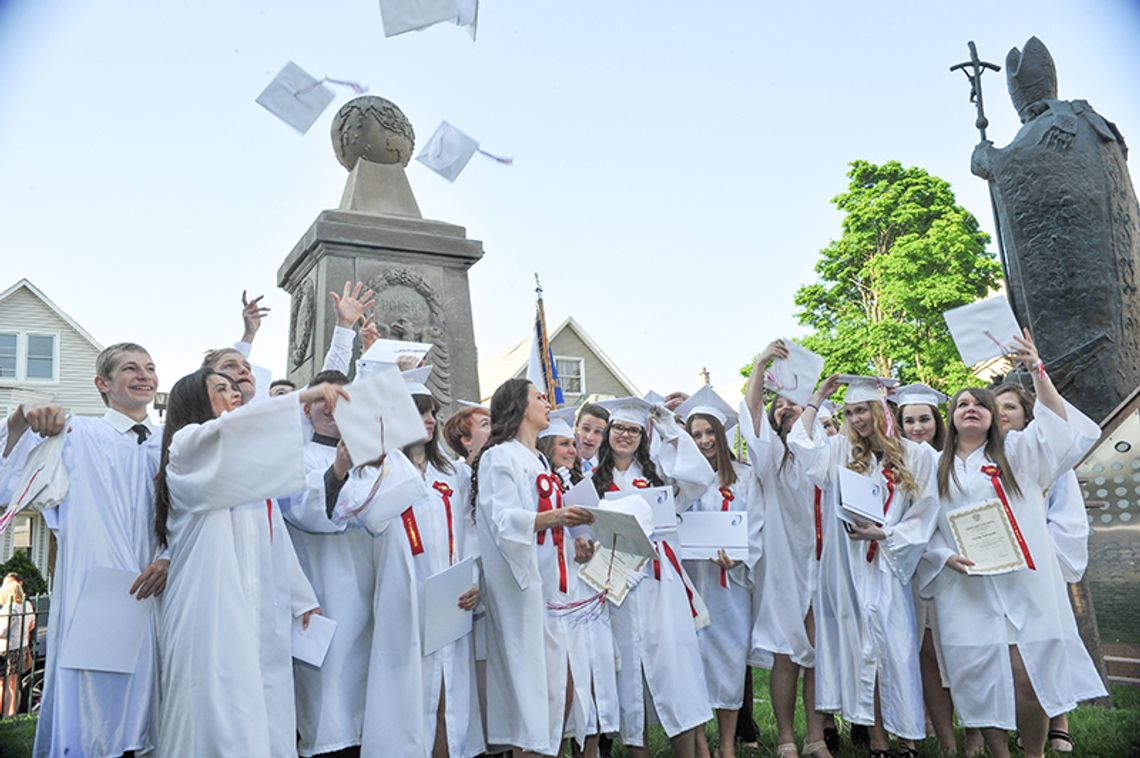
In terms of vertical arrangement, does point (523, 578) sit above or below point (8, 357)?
below

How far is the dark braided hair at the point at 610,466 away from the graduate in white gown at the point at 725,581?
367 millimetres

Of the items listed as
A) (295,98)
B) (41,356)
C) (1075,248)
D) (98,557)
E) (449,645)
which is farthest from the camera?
(41,356)

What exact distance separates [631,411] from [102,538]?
292 cm

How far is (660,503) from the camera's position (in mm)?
5289

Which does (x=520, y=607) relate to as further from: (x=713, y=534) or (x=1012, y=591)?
(x=1012, y=591)

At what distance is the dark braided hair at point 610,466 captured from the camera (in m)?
5.68

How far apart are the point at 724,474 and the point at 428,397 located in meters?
2.00

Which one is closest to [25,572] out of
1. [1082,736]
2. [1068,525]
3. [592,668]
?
[592,668]

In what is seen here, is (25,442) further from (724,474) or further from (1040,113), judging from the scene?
(1040,113)

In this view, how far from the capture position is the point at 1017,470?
17.4 feet

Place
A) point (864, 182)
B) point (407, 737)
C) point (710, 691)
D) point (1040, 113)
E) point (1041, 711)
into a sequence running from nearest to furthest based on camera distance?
point (407, 737), point (1041, 711), point (710, 691), point (1040, 113), point (864, 182)

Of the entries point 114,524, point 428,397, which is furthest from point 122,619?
point 428,397

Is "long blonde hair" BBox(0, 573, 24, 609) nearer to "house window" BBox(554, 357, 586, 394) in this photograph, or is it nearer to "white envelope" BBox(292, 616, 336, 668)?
"white envelope" BBox(292, 616, 336, 668)

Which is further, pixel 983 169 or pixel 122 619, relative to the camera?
pixel 983 169
